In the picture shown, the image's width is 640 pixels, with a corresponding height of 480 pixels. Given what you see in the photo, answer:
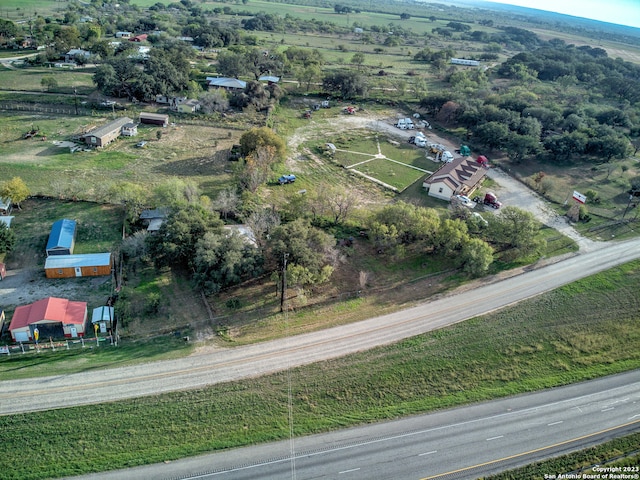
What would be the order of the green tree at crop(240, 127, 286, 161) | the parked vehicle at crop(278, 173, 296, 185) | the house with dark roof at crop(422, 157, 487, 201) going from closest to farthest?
1. the house with dark roof at crop(422, 157, 487, 201)
2. the parked vehicle at crop(278, 173, 296, 185)
3. the green tree at crop(240, 127, 286, 161)

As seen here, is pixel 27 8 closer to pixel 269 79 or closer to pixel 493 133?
pixel 269 79

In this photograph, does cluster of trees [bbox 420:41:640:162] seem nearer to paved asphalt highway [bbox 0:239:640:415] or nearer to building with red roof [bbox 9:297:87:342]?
paved asphalt highway [bbox 0:239:640:415]

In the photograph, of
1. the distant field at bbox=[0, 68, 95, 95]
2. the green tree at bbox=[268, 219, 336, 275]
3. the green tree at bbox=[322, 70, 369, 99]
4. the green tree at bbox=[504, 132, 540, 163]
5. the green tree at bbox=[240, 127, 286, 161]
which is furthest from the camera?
the green tree at bbox=[322, 70, 369, 99]

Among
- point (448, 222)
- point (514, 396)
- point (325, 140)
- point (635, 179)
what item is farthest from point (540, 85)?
point (514, 396)

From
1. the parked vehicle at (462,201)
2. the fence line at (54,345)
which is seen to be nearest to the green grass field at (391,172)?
the parked vehicle at (462,201)

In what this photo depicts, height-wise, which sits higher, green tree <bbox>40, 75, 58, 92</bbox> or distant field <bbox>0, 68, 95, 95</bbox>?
green tree <bbox>40, 75, 58, 92</bbox>

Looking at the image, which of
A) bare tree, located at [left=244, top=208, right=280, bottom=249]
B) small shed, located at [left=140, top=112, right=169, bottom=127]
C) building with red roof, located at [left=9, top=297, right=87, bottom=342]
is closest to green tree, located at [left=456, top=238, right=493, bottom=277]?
bare tree, located at [left=244, top=208, right=280, bottom=249]

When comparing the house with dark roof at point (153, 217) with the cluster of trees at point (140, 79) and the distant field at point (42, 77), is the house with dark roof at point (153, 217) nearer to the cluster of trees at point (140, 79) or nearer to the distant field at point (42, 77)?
the cluster of trees at point (140, 79)

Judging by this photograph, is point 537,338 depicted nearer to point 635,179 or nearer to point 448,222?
point 448,222
